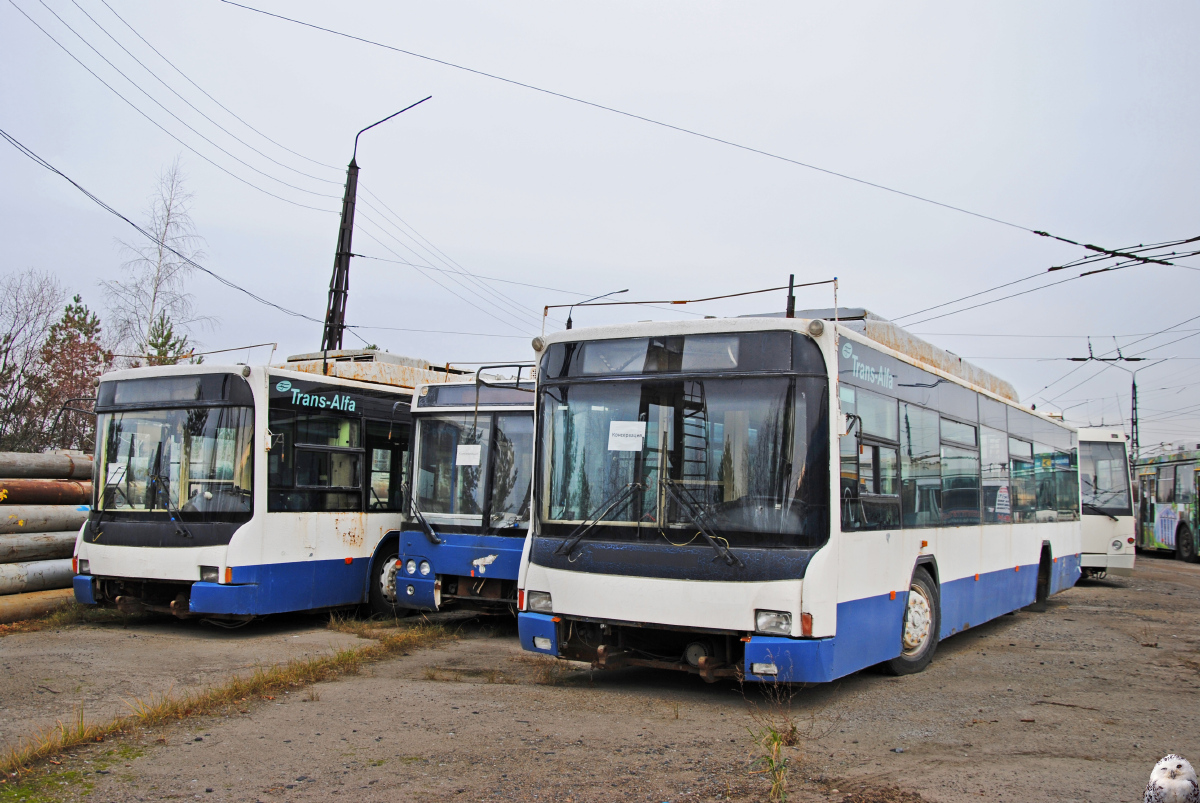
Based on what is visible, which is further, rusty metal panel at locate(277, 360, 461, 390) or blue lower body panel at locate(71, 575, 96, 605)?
rusty metal panel at locate(277, 360, 461, 390)

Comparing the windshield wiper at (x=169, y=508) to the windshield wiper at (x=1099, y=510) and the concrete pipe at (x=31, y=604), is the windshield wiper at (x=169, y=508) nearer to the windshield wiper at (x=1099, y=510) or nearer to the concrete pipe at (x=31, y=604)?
the concrete pipe at (x=31, y=604)

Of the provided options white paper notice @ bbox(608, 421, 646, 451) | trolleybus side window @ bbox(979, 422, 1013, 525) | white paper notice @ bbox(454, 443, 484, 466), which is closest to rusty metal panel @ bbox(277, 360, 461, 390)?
white paper notice @ bbox(454, 443, 484, 466)

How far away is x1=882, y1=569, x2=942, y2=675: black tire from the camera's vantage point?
8.20 meters

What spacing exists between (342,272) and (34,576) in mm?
7953

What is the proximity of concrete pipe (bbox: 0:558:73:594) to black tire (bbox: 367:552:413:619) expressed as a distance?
154 inches

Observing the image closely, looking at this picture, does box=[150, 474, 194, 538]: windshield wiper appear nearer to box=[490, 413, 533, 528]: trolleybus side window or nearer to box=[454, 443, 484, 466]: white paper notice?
box=[454, 443, 484, 466]: white paper notice

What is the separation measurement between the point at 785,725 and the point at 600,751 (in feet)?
4.34

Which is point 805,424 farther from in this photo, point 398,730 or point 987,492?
point 987,492

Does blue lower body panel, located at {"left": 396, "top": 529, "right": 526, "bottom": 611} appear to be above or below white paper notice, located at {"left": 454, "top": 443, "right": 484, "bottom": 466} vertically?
below

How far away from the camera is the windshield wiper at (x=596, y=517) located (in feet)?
23.2

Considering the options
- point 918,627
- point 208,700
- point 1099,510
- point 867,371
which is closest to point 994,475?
point 918,627

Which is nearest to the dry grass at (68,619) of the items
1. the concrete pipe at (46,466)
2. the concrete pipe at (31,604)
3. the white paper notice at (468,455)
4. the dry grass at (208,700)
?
the concrete pipe at (31,604)

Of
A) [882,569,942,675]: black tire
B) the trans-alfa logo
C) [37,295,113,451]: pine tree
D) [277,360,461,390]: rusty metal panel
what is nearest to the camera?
the trans-alfa logo

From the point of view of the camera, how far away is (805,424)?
264 inches
